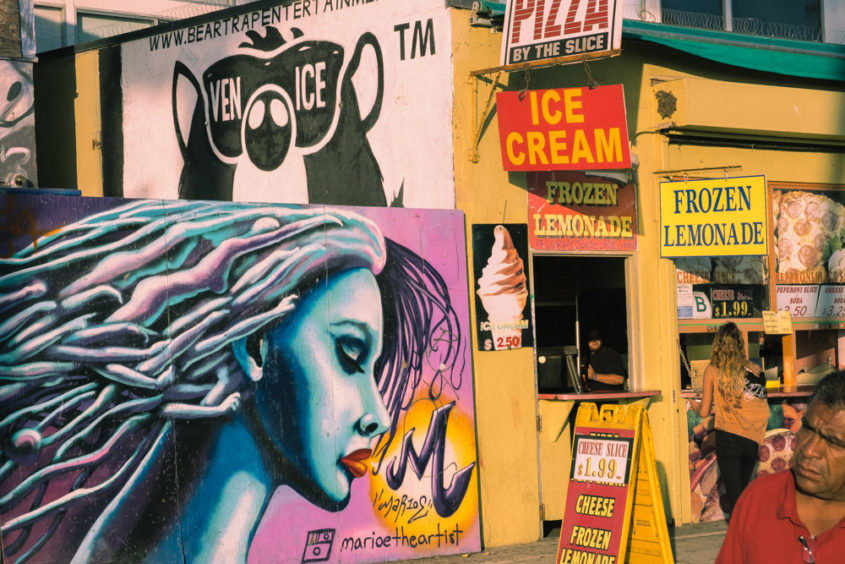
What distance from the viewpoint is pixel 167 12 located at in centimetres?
2347

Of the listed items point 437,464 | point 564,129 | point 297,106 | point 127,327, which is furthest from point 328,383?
point 297,106

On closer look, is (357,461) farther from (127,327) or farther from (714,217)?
(714,217)

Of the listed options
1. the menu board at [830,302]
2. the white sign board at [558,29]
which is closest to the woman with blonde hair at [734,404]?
the white sign board at [558,29]

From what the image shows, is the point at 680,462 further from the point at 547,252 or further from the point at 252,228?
the point at 252,228

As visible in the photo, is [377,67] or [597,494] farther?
[377,67]

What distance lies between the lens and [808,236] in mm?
14297

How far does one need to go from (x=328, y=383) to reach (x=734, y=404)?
142 inches

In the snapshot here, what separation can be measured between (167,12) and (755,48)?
524 inches

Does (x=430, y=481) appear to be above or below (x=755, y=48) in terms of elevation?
below

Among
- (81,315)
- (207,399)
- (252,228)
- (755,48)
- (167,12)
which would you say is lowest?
(207,399)

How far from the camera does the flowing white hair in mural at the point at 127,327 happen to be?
27.6 ft

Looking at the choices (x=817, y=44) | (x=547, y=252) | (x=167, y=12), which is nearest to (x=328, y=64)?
(x=547, y=252)

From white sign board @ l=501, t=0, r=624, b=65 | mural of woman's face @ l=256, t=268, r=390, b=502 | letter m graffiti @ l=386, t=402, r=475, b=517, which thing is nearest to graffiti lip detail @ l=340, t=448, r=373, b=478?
mural of woman's face @ l=256, t=268, r=390, b=502

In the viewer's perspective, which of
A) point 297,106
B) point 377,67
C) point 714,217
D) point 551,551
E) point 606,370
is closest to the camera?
point 551,551
